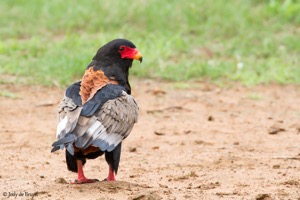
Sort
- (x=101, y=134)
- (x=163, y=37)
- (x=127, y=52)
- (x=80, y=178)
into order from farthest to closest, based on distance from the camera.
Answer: (x=163, y=37) < (x=127, y=52) < (x=80, y=178) < (x=101, y=134)

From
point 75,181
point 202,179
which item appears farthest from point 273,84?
point 75,181

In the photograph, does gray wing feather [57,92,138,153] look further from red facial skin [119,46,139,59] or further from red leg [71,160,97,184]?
red facial skin [119,46,139,59]

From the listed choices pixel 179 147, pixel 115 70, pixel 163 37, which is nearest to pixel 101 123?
pixel 115 70

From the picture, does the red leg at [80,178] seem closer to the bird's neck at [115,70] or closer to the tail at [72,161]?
the tail at [72,161]

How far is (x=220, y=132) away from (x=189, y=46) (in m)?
3.83

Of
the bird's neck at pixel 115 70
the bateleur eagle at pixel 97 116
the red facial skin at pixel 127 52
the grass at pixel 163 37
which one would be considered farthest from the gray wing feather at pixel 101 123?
the grass at pixel 163 37

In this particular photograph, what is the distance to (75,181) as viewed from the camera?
6891mm

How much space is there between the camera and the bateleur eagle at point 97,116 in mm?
6477

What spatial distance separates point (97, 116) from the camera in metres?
6.68

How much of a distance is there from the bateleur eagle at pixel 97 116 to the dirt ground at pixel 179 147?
0.27m

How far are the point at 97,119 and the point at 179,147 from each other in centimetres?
224

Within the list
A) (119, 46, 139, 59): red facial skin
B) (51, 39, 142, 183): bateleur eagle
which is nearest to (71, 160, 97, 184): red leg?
(51, 39, 142, 183): bateleur eagle

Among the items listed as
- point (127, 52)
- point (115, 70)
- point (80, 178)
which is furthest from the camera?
point (127, 52)

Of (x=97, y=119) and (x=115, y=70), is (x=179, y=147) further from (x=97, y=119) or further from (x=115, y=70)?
(x=97, y=119)
